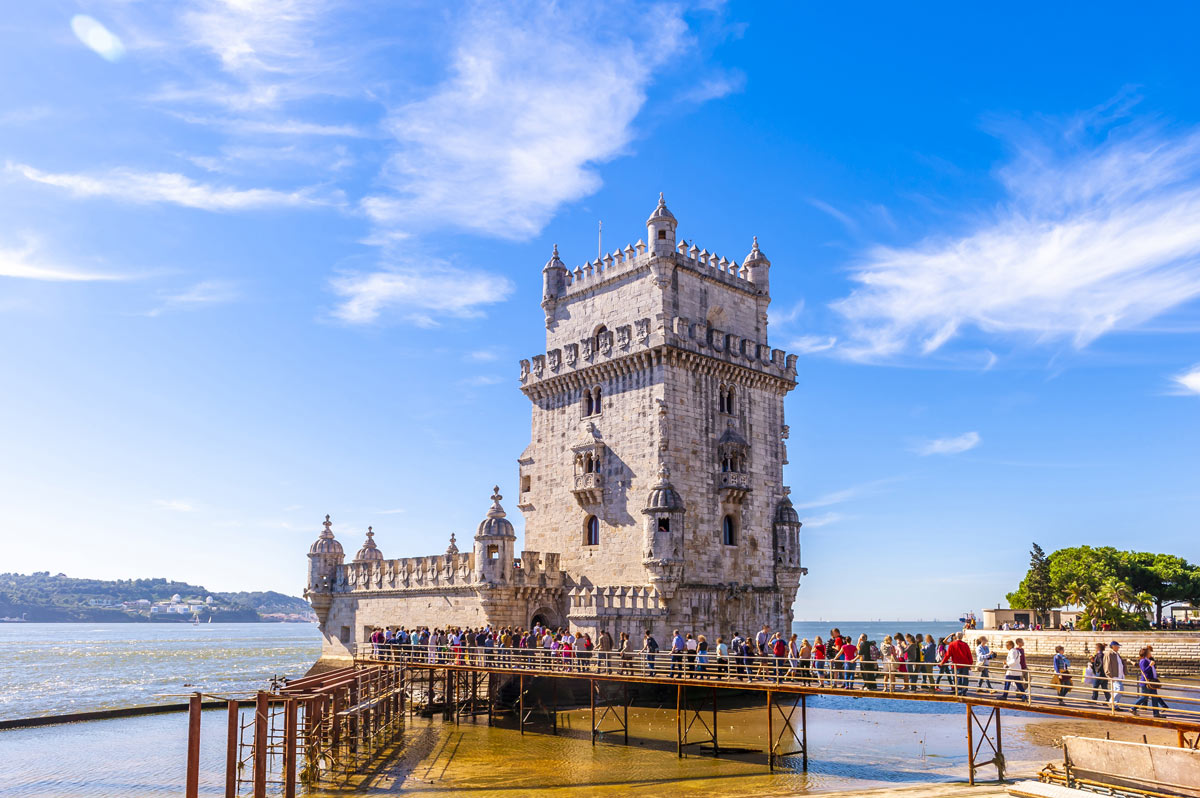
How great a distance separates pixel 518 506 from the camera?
45.1 m

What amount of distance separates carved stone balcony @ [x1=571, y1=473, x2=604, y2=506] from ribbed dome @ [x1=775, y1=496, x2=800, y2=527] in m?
8.15

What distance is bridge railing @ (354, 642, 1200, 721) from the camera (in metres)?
21.1

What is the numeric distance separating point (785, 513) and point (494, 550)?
1298cm

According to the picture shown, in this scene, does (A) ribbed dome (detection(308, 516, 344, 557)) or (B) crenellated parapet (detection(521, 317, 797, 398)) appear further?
(A) ribbed dome (detection(308, 516, 344, 557))

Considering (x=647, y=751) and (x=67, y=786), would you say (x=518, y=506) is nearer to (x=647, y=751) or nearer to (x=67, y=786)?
(x=647, y=751)

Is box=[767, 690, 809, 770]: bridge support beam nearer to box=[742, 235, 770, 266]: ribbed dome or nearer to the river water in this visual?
the river water

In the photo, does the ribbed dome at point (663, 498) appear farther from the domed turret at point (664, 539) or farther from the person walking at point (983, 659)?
the person walking at point (983, 659)

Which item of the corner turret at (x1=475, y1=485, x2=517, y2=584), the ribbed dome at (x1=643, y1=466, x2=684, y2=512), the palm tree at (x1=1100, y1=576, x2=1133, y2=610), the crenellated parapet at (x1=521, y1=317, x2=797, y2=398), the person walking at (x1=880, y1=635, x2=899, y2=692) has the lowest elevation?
the palm tree at (x1=1100, y1=576, x2=1133, y2=610)

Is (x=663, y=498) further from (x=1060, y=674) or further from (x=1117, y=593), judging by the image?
(x=1117, y=593)

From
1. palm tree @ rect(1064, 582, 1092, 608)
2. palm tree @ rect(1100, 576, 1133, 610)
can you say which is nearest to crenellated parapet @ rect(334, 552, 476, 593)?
palm tree @ rect(1100, 576, 1133, 610)

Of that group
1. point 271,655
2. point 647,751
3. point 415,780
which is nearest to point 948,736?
point 647,751

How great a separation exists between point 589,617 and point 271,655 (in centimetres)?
8508

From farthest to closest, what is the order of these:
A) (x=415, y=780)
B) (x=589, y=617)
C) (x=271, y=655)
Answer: (x=271, y=655)
(x=589, y=617)
(x=415, y=780)

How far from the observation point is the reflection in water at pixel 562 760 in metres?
26.2
